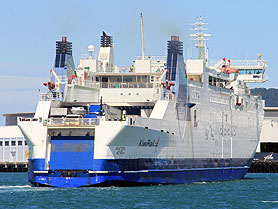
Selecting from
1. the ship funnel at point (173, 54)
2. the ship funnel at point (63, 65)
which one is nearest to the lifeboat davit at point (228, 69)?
the ship funnel at point (173, 54)

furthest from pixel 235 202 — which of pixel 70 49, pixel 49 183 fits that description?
pixel 70 49

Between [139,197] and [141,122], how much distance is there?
18.9ft

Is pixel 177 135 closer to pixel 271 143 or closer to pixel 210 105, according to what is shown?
pixel 210 105

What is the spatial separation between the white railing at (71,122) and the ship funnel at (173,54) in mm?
7586

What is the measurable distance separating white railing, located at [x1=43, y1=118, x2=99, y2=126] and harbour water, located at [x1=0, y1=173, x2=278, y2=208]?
3599 mm

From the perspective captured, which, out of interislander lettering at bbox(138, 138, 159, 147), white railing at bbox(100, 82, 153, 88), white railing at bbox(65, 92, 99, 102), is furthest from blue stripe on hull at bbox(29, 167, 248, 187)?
white railing at bbox(65, 92, 99, 102)

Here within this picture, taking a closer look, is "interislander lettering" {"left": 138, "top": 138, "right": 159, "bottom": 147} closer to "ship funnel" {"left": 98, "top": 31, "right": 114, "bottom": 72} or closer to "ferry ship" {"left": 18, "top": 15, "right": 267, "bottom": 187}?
"ferry ship" {"left": 18, "top": 15, "right": 267, "bottom": 187}

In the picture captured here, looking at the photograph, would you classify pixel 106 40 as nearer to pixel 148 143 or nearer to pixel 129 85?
pixel 129 85

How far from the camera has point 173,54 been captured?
49.5 m

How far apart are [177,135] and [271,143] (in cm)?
4560

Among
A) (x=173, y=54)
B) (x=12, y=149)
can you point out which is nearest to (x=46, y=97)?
(x=173, y=54)

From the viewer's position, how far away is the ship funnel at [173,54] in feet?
161

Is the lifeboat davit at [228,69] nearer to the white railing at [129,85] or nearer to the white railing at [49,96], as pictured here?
Result: the white railing at [129,85]

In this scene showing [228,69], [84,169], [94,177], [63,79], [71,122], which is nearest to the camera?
A: [94,177]
